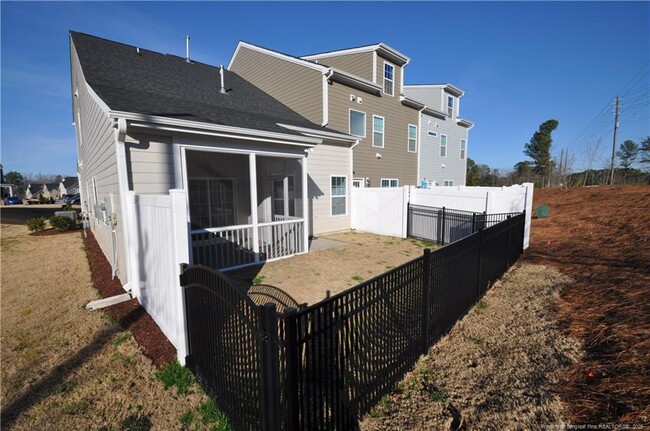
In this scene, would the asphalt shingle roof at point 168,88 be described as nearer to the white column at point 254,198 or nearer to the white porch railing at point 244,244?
the white column at point 254,198

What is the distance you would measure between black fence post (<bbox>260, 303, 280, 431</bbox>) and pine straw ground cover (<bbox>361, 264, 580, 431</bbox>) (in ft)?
3.18

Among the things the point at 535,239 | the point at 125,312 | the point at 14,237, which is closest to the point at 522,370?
the point at 125,312

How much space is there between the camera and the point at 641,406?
7.42ft

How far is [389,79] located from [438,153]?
743 cm

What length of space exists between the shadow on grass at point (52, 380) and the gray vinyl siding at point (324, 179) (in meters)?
7.37

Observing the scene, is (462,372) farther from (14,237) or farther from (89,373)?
(14,237)

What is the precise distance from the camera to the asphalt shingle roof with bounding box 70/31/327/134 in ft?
19.4

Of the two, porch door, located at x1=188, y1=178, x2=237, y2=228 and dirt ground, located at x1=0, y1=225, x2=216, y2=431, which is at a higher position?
porch door, located at x1=188, y1=178, x2=237, y2=228

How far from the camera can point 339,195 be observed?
37.9 feet

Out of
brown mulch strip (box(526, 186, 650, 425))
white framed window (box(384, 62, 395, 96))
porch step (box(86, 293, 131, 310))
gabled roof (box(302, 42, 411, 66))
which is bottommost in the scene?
porch step (box(86, 293, 131, 310))

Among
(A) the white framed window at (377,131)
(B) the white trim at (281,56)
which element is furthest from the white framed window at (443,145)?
(B) the white trim at (281,56)

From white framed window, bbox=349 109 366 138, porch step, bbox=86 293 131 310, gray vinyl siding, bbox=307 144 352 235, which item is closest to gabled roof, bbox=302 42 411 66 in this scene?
white framed window, bbox=349 109 366 138

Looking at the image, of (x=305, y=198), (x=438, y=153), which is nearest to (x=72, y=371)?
(x=305, y=198)

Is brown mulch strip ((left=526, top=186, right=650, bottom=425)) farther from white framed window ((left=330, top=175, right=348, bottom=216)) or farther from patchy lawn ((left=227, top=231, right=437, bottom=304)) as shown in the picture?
white framed window ((left=330, top=175, right=348, bottom=216))
